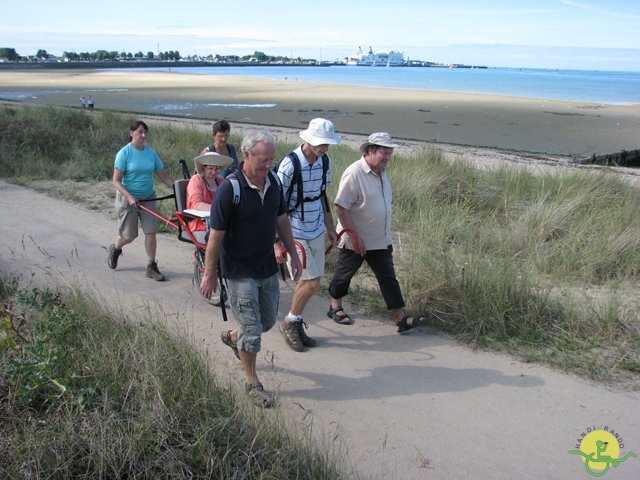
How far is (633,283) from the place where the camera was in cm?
647

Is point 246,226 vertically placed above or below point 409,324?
above

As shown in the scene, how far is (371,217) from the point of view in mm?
5359

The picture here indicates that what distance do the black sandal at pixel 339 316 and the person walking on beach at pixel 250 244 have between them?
5.05ft

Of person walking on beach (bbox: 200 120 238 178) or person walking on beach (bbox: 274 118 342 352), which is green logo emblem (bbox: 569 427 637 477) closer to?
person walking on beach (bbox: 274 118 342 352)

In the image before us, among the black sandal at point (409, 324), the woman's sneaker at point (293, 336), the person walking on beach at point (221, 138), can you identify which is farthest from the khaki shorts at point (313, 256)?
the person walking on beach at point (221, 138)

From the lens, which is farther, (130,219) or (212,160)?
(130,219)

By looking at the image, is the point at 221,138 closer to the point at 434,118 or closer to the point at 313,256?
the point at 313,256

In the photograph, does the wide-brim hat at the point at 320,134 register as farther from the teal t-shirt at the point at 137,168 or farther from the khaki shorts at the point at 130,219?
the khaki shorts at the point at 130,219

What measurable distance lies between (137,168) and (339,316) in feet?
9.38

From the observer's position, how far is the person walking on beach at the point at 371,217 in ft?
17.3

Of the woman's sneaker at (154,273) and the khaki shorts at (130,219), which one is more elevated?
the khaki shorts at (130,219)

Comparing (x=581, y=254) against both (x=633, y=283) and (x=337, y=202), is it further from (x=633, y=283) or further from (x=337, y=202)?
(x=337, y=202)

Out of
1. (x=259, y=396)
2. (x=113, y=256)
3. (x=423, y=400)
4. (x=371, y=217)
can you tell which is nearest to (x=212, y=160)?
(x=371, y=217)

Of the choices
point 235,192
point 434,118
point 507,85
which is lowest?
point 434,118
